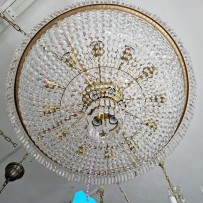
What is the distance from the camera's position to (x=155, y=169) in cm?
209

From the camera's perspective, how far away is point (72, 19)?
1.17 m

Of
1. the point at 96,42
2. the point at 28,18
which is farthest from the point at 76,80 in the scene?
the point at 28,18

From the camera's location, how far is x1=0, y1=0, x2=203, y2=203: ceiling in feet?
5.38

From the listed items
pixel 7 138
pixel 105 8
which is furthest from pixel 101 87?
pixel 7 138

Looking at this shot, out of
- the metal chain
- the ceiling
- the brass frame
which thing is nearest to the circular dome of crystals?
the brass frame

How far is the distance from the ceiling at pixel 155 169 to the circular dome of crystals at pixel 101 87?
469 mm

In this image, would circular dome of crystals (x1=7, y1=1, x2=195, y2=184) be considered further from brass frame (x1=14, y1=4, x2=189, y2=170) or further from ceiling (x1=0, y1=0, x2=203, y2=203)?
ceiling (x1=0, y1=0, x2=203, y2=203)

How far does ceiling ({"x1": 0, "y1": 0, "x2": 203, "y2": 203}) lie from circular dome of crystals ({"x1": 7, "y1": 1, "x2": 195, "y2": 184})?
47 centimetres

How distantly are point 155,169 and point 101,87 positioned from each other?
1078mm

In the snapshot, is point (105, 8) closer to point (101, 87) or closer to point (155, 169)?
point (101, 87)

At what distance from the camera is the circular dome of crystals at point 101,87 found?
1165mm

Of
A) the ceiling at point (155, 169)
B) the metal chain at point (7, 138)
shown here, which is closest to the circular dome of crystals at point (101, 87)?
the ceiling at point (155, 169)

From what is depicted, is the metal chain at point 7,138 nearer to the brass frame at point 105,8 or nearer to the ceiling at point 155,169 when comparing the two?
the ceiling at point 155,169

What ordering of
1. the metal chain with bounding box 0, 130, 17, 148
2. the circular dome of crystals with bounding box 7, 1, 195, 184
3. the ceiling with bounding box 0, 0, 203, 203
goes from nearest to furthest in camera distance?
the circular dome of crystals with bounding box 7, 1, 195, 184
the ceiling with bounding box 0, 0, 203, 203
the metal chain with bounding box 0, 130, 17, 148
